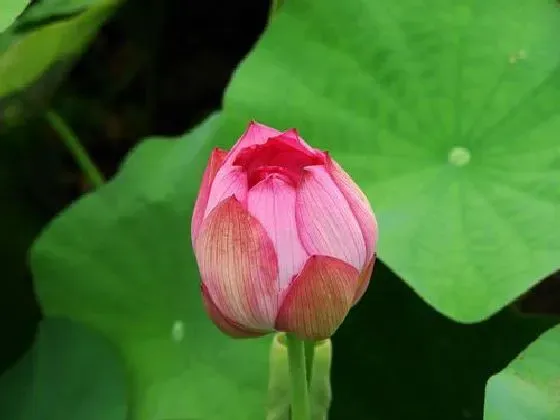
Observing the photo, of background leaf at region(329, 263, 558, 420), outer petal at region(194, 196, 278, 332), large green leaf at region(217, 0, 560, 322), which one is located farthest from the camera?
background leaf at region(329, 263, 558, 420)

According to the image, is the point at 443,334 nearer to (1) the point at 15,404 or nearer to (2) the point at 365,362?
(2) the point at 365,362

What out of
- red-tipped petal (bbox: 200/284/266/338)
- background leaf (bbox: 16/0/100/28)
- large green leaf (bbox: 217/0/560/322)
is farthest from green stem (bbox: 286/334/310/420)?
background leaf (bbox: 16/0/100/28)

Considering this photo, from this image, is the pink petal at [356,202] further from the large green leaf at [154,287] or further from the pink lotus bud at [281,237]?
the large green leaf at [154,287]

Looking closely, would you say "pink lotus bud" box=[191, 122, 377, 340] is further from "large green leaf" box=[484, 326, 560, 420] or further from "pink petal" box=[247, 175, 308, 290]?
"large green leaf" box=[484, 326, 560, 420]

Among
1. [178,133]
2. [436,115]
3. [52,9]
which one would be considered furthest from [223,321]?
[178,133]

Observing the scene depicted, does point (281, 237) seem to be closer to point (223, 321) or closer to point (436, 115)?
point (223, 321)

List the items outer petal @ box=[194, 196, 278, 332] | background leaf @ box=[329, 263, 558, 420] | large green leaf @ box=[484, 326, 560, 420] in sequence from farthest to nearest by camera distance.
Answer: background leaf @ box=[329, 263, 558, 420]
large green leaf @ box=[484, 326, 560, 420]
outer petal @ box=[194, 196, 278, 332]
